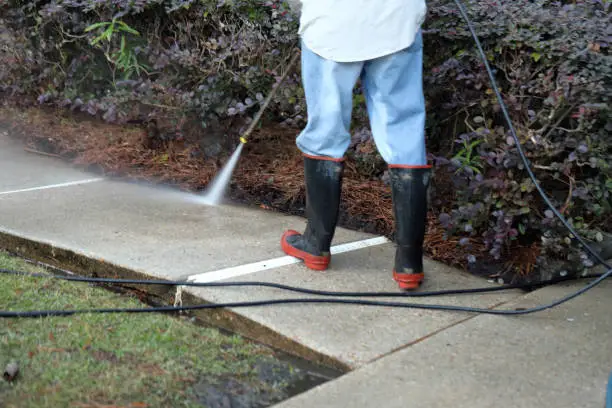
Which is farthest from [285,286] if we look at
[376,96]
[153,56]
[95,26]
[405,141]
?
[95,26]

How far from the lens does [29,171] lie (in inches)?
220

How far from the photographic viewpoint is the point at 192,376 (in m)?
2.83

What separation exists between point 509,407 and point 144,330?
1.45 metres

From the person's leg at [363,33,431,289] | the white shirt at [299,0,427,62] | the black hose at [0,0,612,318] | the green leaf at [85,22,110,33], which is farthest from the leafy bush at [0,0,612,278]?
the white shirt at [299,0,427,62]

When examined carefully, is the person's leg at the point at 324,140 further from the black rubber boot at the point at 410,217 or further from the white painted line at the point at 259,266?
the black rubber boot at the point at 410,217

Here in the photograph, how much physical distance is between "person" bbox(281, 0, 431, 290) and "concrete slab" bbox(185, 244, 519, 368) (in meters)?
0.22

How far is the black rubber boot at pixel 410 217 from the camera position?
3512 millimetres

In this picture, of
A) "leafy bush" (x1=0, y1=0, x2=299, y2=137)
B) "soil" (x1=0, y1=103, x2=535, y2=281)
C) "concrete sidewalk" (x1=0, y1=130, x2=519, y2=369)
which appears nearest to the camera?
"concrete sidewalk" (x1=0, y1=130, x2=519, y2=369)

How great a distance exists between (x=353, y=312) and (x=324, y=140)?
2.63ft

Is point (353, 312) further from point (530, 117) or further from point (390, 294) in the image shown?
point (530, 117)

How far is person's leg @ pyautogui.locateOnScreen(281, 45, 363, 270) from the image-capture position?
3.53 meters

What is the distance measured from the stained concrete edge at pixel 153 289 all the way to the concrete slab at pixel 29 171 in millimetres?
1078

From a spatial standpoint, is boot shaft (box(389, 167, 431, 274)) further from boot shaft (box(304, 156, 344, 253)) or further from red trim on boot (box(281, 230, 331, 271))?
red trim on boot (box(281, 230, 331, 271))

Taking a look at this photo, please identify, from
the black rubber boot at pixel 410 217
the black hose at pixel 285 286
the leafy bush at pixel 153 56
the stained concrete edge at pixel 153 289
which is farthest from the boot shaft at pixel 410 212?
the leafy bush at pixel 153 56
